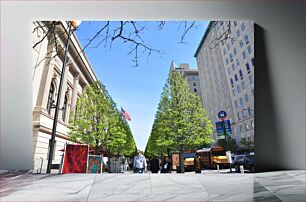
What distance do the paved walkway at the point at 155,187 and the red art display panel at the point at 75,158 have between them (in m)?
1.58

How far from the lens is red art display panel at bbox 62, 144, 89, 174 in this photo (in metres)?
7.51

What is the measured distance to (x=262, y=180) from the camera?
540 centimetres

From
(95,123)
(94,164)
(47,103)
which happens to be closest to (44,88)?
(47,103)

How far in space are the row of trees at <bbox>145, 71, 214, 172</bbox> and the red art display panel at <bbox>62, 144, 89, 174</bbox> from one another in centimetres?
863

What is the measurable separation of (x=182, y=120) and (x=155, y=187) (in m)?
10.9

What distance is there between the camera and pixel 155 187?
4844 mm

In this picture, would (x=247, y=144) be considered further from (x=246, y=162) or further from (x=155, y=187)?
(x=155, y=187)

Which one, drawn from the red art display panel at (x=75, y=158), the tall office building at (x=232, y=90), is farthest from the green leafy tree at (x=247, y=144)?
the red art display panel at (x=75, y=158)

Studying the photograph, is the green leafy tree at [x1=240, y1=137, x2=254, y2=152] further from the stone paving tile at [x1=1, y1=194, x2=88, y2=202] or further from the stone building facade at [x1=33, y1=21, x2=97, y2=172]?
the stone paving tile at [x1=1, y1=194, x2=88, y2=202]

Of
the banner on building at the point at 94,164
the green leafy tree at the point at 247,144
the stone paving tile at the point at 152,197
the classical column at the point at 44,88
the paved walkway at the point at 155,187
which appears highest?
the classical column at the point at 44,88

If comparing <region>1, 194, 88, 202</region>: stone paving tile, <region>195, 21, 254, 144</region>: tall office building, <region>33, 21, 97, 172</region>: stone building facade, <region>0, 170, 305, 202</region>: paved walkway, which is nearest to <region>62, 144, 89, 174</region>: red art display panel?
<region>0, 170, 305, 202</region>: paved walkway

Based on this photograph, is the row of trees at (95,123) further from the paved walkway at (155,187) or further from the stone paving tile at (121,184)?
the stone paving tile at (121,184)

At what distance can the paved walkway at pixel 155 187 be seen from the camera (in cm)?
412

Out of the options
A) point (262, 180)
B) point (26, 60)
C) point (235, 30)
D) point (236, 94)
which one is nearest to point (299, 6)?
point (235, 30)
